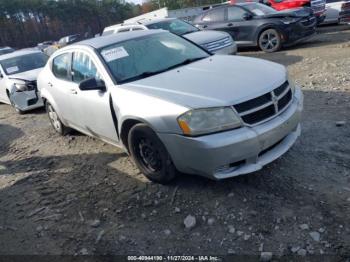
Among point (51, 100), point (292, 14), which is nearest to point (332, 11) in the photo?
point (292, 14)

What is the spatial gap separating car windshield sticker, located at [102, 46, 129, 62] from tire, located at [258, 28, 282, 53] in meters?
7.32

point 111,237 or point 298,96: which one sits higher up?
point 298,96

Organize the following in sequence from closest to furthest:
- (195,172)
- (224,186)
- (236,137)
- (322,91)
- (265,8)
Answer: (236,137) < (195,172) < (224,186) < (322,91) < (265,8)

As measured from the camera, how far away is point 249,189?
148 inches

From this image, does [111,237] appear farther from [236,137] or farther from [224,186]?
[236,137]

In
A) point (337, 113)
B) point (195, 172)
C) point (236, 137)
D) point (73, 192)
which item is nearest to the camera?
point (236, 137)

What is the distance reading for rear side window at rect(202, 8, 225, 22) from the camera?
12180mm

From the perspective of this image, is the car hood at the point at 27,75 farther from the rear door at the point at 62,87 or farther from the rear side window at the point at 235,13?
the rear side window at the point at 235,13

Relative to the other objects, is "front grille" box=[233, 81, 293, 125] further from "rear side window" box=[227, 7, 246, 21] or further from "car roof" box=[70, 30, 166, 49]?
"rear side window" box=[227, 7, 246, 21]

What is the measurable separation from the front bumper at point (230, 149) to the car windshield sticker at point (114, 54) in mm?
1434

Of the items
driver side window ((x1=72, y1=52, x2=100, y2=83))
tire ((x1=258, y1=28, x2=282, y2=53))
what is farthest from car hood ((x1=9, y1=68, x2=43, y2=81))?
tire ((x1=258, y1=28, x2=282, y2=53))

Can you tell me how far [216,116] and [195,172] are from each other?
62 cm

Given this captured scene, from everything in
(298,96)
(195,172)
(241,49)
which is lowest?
(241,49)

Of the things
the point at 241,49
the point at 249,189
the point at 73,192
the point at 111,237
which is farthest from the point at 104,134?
the point at 241,49
